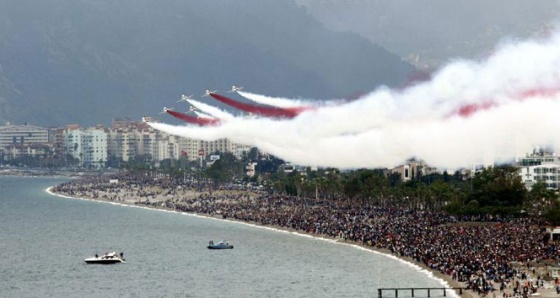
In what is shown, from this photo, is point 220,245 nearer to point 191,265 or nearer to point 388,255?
point 191,265

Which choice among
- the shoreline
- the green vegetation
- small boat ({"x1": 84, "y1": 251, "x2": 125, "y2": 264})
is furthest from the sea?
the green vegetation

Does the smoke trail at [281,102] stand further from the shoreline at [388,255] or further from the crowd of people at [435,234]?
the shoreline at [388,255]

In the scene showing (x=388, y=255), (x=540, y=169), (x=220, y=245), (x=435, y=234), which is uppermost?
(x=540, y=169)

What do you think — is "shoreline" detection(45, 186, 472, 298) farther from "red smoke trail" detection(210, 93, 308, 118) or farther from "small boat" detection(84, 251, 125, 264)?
"small boat" detection(84, 251, 125, 264)

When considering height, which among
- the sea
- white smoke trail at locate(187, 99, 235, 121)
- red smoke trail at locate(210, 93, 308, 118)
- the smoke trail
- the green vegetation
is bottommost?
the sea

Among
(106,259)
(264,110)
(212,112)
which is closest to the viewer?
(106,259)

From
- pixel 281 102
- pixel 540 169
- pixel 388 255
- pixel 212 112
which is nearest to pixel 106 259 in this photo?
pixel 388 255
